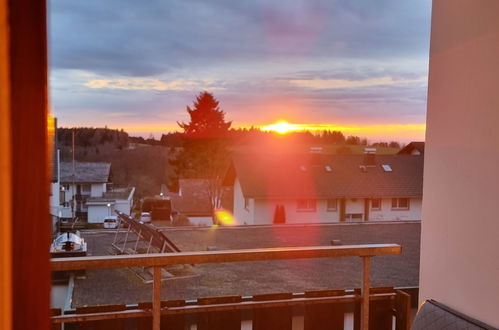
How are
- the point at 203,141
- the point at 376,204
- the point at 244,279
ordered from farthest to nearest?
the point at 376,204 < the point at 203,141 < the point at 244,279

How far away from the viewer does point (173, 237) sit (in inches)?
247

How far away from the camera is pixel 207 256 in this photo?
1.81m

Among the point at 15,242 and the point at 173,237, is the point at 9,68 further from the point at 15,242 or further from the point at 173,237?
the point at 173,237

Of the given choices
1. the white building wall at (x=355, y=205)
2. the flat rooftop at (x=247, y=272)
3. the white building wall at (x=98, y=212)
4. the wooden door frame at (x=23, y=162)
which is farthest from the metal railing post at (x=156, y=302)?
the white building wall at (x=355, y=205)

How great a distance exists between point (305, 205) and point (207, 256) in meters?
7.33

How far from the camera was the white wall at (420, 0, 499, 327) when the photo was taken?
1.51m

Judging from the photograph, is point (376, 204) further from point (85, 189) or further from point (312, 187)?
point (85, 189)

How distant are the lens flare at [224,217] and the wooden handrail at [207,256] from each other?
20.3ft

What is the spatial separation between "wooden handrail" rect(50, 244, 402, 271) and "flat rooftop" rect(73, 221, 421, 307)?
7.04ft

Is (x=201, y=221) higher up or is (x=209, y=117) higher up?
(x=209, y=117)

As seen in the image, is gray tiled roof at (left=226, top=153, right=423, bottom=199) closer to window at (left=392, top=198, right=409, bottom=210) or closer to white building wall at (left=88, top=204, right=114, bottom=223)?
window at (left=392, top=198, right=409, bottom=210)

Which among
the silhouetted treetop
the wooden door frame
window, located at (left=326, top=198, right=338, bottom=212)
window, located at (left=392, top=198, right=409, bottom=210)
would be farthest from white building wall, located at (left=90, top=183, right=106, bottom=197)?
window, located at (left=326, top=198, right=338, bottom=212)

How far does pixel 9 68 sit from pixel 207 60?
466 cm

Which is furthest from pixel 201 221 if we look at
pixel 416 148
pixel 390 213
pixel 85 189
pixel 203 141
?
pixel 416 148
